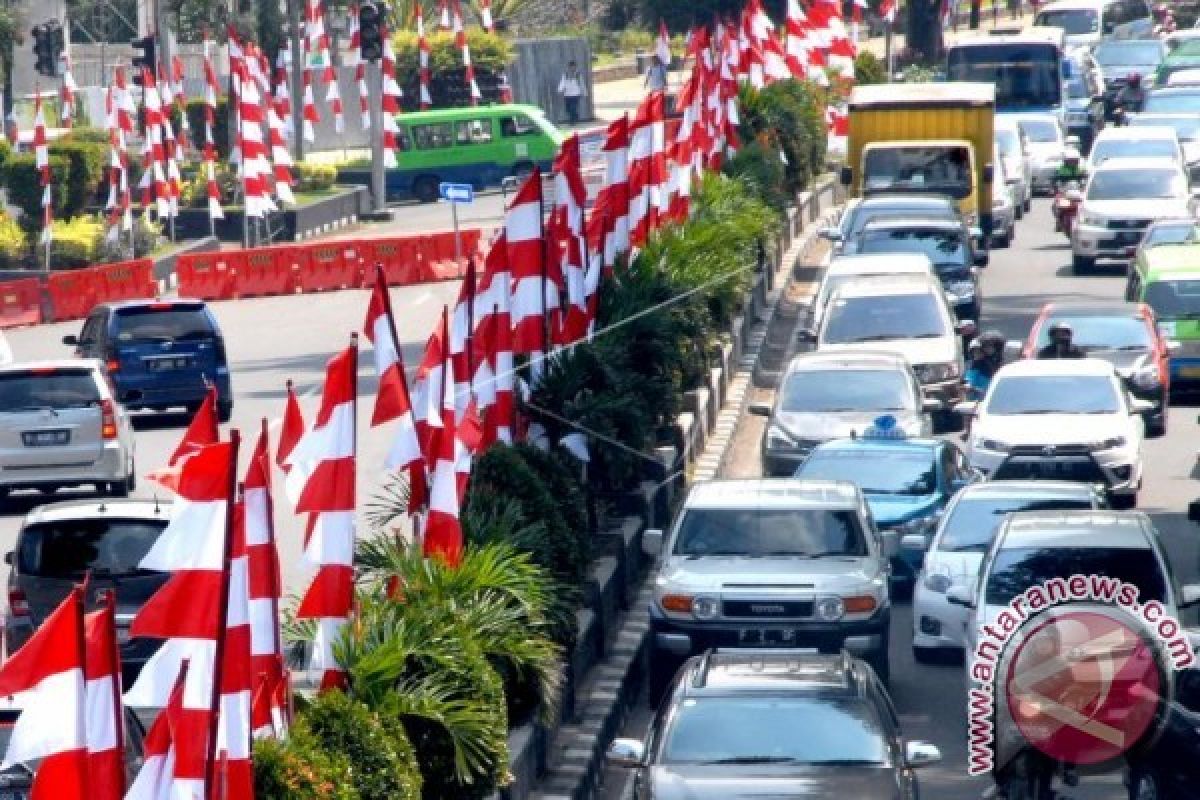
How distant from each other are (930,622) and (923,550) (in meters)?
0.79

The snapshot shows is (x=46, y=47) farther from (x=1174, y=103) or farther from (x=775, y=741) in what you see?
(x=775, y=741)

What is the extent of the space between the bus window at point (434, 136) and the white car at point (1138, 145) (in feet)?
68.4

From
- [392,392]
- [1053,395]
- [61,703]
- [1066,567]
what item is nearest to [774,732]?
[392,392]

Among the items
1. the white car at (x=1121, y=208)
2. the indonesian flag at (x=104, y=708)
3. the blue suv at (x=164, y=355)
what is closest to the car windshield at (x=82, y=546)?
the indonesian flag at (x=104, y=708)

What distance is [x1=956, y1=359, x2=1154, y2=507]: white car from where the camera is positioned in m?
25.3

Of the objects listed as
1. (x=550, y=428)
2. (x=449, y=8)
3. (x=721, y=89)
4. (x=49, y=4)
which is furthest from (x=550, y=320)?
(x=49, y=4)

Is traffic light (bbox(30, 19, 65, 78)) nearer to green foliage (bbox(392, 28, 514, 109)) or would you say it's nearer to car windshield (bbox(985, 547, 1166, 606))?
green foliage (bbox(392, 28, 514, 109))

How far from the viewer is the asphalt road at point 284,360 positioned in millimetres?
28391

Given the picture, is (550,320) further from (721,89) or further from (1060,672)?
(721,89)

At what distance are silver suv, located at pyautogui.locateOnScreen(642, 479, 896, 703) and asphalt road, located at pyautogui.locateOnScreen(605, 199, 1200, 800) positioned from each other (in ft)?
1.91

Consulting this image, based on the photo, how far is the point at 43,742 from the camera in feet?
31.8

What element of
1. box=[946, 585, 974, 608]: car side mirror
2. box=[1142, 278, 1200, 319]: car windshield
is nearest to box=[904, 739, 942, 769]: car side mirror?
box=[946, 585, 974, 608]: car side mirror

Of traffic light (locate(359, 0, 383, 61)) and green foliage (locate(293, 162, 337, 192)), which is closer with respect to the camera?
traffic light (locate(359, 0, 383, 61))

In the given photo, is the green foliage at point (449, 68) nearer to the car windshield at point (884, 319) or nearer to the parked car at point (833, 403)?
the car windshield at point (884, 319)
